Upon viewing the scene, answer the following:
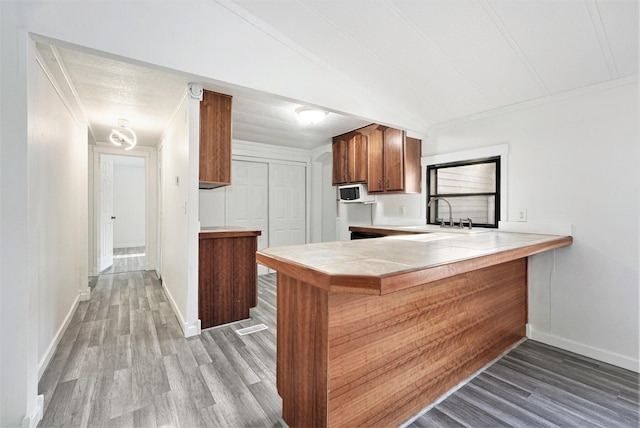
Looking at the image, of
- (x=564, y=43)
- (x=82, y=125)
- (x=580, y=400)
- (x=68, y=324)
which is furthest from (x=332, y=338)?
(x=82, y=125)

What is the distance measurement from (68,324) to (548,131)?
16.2ft

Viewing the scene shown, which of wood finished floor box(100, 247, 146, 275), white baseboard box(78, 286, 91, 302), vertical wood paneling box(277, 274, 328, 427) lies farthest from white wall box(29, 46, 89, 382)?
wood finished floor box(100, 247, 146, 275)

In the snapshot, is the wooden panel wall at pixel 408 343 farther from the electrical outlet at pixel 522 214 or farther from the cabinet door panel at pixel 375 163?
the cabinet door panel at pixel 375 163

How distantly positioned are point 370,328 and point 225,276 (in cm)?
197

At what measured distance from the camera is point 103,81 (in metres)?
2.52

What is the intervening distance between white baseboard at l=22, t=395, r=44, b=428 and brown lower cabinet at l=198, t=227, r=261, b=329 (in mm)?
1242

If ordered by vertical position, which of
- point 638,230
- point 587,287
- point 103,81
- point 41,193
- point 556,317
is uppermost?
point 103,81

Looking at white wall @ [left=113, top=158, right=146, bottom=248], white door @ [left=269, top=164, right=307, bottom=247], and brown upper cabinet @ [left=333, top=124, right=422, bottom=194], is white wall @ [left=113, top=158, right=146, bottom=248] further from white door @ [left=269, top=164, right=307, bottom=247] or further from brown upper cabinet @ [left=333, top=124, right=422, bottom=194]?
brown upper cabinet @ [left=333, top=124, right=422, bottom=194]

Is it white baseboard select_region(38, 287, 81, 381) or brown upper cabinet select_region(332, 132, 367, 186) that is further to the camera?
brown upper cabinet select_region(332, 132, 367, 186)

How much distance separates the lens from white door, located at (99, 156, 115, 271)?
4.95 m

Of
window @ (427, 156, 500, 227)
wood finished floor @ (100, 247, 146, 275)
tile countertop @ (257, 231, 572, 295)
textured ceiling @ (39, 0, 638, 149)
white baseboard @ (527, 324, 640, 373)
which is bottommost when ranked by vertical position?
white baseboard @ (527, 324, 640, 373)

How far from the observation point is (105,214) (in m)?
5.20

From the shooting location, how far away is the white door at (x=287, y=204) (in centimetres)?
523

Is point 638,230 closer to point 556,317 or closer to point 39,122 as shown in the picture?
point 556,317
